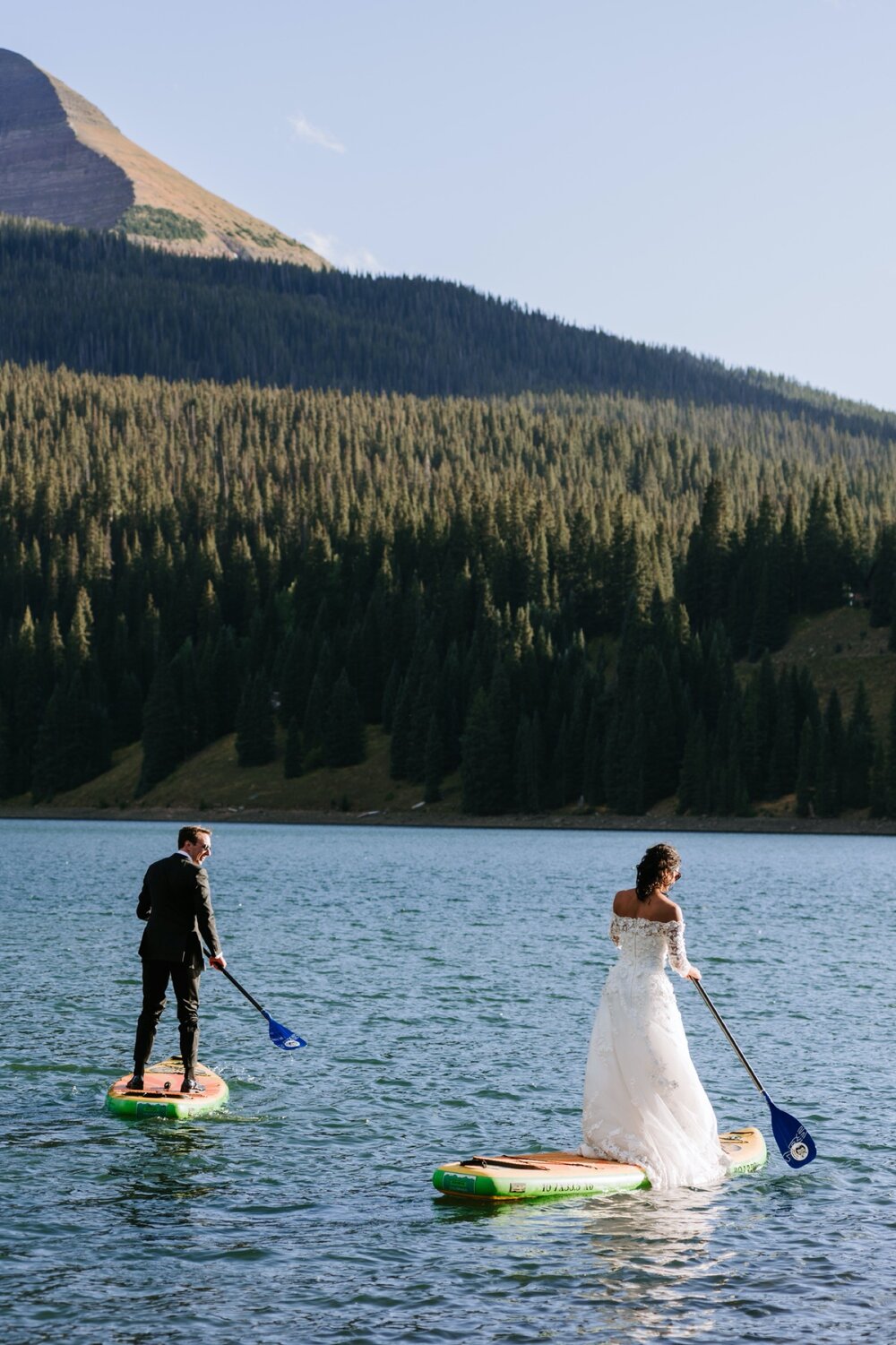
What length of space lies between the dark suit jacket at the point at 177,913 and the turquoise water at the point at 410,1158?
8.45ft

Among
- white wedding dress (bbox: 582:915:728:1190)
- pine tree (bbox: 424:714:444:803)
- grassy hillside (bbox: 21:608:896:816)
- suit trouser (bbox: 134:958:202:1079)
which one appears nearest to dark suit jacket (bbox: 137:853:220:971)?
suit trouser (bbox: 134:958:202:1079)

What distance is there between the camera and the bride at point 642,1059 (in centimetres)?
2073

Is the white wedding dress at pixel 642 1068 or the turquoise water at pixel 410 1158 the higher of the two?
the white wedding dress at pixel 642 1068

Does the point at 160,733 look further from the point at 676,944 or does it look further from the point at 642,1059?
the point at 676,944

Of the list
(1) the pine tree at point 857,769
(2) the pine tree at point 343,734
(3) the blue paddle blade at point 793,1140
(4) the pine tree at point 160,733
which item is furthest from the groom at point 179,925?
(4) the pine tree at point 160,733

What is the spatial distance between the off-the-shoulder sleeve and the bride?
1cm

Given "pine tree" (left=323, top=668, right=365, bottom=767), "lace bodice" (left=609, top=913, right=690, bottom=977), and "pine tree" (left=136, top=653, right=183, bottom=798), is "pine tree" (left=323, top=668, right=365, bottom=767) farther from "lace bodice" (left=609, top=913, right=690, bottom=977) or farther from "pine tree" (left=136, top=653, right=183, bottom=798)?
"lace bodice" (left=609, top=913, right=690, bottom=977)

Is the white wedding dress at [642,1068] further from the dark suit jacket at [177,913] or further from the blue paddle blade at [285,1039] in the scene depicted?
the blue paddle blade at [285,1039]

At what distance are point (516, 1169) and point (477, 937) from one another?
36189mm

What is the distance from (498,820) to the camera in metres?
161

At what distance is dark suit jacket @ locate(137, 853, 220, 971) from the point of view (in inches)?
947

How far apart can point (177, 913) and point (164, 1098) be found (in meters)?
2.97

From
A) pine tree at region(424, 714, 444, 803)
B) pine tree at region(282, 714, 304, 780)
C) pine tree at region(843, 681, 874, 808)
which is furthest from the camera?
pine tree at region(282, 714, 304, 780)

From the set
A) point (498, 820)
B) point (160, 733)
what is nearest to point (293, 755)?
point (160, 733)
